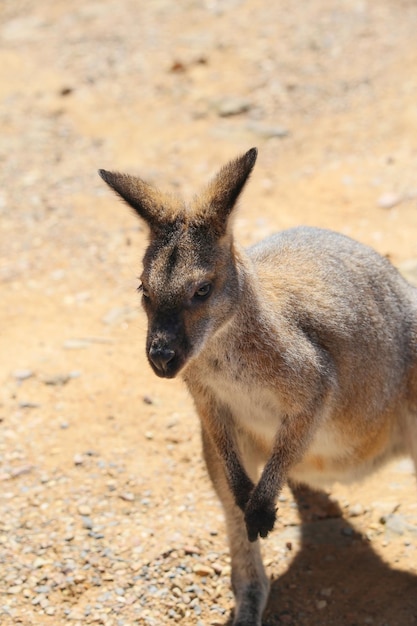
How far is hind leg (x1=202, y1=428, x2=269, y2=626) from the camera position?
17.1 feet

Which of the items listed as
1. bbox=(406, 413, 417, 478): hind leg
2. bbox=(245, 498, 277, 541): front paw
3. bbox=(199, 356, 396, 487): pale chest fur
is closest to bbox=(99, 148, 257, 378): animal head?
bbox=(199, 356, 396, 487): pale chest fur

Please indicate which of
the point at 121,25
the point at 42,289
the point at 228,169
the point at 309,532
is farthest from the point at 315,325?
the point at 121,25

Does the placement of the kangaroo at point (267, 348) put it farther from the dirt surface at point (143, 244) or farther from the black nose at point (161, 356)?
the dirt surface at point (143, 244)

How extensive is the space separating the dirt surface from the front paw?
793 millimetres

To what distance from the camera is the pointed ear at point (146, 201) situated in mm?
4504

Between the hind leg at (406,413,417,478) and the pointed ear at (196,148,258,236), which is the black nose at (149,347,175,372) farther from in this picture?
the hind leg at (406,413,417,478)

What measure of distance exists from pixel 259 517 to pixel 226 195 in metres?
1.67

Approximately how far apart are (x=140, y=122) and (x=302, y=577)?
20.1 feet

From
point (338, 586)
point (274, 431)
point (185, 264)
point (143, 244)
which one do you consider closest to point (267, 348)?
point (274, 431)

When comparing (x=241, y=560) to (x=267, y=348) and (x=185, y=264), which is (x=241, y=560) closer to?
(x=267, y=348)

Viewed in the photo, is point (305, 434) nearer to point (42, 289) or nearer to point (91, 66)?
point (42, 289)

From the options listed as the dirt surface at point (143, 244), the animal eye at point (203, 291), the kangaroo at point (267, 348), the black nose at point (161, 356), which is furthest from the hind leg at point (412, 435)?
the black nose at point (161, 356)

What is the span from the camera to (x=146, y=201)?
454cm

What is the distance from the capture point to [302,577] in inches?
221
